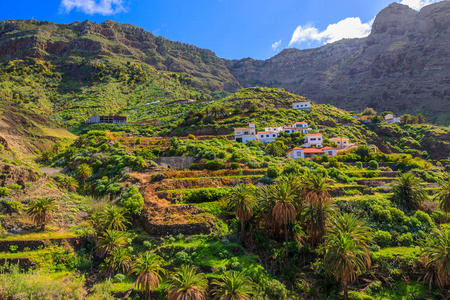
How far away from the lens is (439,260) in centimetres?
1875

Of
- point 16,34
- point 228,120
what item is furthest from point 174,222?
point 16,34

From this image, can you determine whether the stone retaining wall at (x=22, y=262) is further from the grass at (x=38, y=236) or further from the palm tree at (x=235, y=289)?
the palm tree at (x=235, y=289)

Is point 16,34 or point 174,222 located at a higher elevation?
point 16,34

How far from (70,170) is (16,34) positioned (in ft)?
601

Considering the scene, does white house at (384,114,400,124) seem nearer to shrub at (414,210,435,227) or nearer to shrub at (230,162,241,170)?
shrub at (414,210,435,227)

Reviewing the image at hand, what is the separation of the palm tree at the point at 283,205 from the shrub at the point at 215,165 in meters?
17.0

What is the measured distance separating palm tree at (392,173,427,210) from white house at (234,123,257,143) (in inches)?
1522

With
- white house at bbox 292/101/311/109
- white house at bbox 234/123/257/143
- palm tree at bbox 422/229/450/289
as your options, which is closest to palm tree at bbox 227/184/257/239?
palm tree at bbox 422/229/450/289

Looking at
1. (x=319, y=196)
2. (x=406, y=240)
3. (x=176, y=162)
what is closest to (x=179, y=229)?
(x=319, y=196)

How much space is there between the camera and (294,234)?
24797 millimetres

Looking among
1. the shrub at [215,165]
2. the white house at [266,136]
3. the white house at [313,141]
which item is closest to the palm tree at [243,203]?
the shrub at [215,165]

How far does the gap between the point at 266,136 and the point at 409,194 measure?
3998 cm

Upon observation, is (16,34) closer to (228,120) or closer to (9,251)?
(228,120)

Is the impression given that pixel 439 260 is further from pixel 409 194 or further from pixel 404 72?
pixel 404 72
